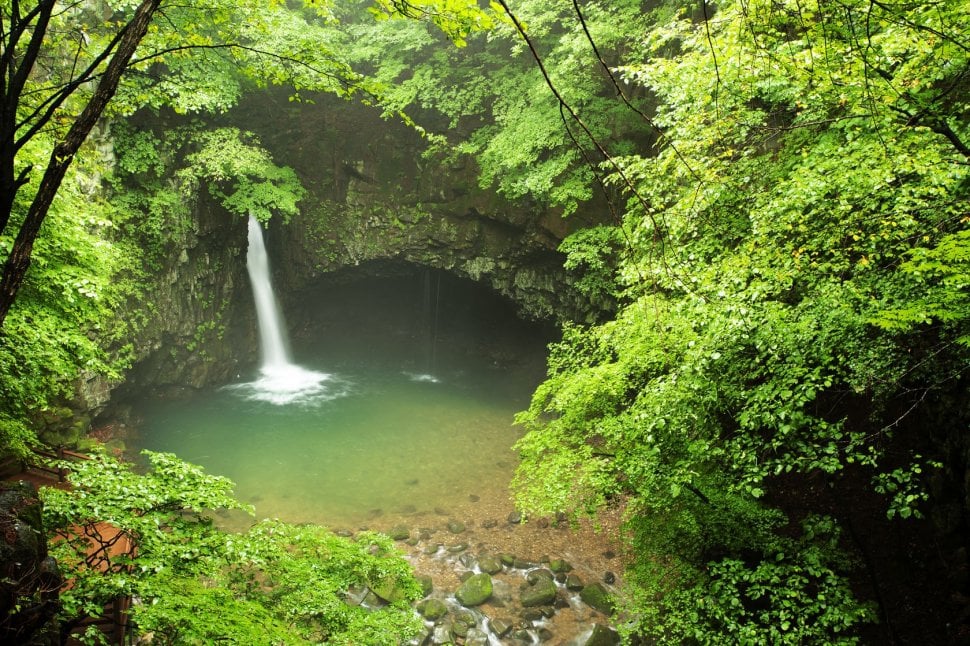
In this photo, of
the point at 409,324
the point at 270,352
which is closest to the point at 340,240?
the point at 409,324

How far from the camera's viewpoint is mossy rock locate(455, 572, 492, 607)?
351 inches

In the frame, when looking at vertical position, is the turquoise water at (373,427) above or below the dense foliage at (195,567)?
below

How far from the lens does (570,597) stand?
9.11m

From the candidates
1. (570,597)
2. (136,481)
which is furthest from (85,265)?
(570,597)

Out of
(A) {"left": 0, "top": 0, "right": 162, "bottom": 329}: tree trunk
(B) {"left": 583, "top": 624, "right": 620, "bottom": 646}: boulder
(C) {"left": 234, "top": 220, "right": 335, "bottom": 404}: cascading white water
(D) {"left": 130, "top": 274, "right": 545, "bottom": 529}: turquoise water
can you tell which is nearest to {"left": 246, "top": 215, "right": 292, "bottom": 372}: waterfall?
(C) {"left": 234, "top": 220, "right": 335, "bottom": 404}: cascading white water

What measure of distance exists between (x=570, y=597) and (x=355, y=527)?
4728 mm

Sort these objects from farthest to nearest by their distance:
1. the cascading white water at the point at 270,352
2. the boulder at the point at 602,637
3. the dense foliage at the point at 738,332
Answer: the cascading white water at the point at 270,352 < the boulder at the point at 602,637 < the dense foliage at the point at 738,332

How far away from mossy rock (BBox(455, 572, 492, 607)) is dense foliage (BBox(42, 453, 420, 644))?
4.02 meters

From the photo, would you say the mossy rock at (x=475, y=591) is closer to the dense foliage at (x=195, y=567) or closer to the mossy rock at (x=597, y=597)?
the mossy rock at (x=597, y=597)

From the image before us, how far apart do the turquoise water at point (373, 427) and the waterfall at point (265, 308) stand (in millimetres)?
934

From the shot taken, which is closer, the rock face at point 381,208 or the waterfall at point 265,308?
the rock face at point 381,208

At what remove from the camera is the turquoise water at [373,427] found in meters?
11.8

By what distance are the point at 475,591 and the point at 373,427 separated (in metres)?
7.01

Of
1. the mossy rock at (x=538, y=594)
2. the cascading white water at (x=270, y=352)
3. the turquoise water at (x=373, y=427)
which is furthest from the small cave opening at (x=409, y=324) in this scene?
the mossy rock at (x=538, y=594)
